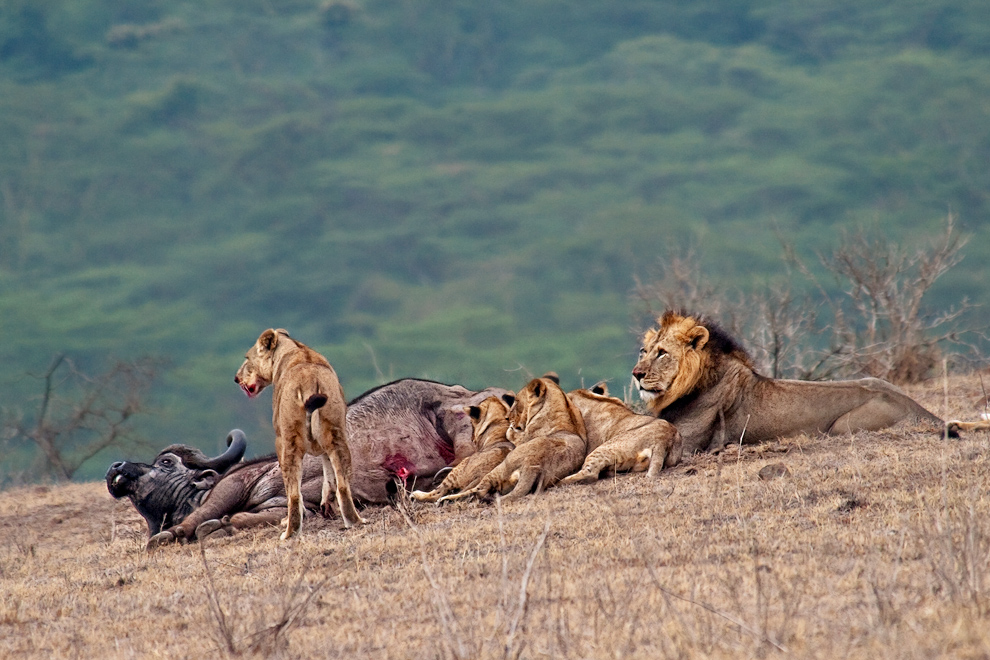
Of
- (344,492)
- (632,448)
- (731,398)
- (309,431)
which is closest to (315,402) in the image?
(309,431)

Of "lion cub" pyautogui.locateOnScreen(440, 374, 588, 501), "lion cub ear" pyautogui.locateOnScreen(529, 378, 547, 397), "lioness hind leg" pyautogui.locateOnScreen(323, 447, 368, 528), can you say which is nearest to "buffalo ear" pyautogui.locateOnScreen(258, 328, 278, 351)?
"lioness hind leg" pyautogui.locateOnScreen(323, 447, 368, 528)

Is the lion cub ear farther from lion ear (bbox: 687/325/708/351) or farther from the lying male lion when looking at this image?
lion ear (bbox: 687/325/708/351)

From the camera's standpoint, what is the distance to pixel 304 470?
10.2 meters

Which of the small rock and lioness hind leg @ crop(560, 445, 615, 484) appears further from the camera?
lioness hind leg @ crop(560, 445, 615, 484)

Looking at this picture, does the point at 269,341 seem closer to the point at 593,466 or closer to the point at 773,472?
the point at 593,466

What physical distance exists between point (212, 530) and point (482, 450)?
230 centimetres

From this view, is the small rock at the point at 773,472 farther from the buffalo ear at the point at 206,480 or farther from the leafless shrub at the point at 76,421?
the leafless shrub at the point at 76,421

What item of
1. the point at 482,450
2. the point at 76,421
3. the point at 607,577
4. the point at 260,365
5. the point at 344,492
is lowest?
the point at 76,421

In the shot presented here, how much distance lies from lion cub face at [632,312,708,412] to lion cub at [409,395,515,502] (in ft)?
3.75

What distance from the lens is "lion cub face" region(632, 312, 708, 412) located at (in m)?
10.7

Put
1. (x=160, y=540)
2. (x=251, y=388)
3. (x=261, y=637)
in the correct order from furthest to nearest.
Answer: (x=251, y=388), (x=160, y=540), (x=261, y=637)

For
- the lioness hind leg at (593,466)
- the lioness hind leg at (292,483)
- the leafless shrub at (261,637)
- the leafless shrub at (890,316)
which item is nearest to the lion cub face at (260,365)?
the lioness hind leg at (292,483)

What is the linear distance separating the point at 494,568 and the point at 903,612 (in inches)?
97.6

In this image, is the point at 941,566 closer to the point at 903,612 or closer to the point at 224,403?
the point at 903,612
